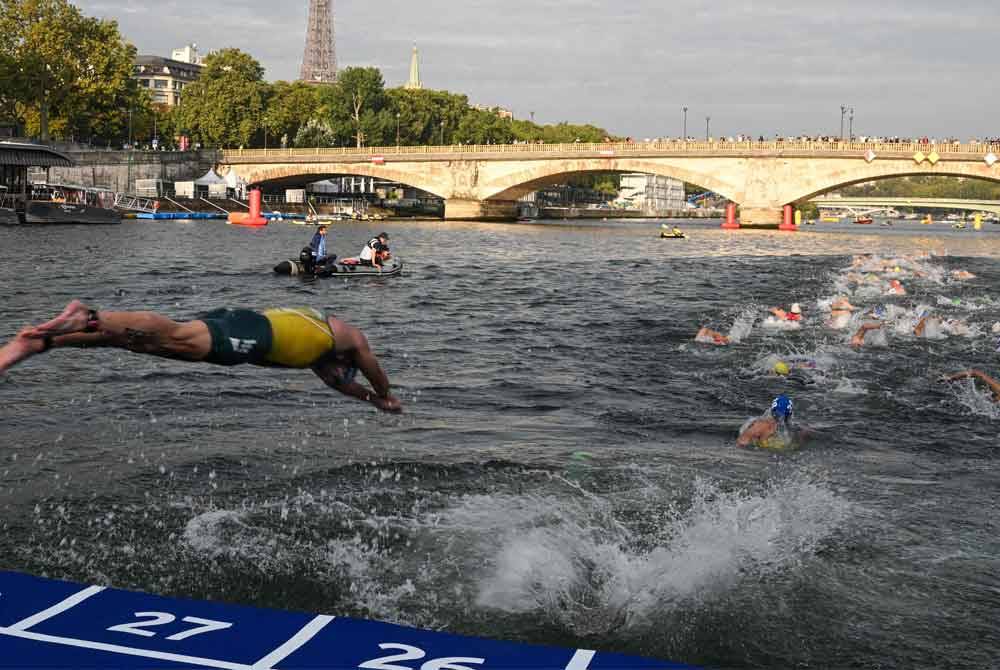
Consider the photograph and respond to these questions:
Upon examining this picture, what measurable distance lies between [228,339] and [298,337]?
0.49 m

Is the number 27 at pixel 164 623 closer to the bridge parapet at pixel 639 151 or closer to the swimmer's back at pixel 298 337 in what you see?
the swimmer's back at pixel 298 337

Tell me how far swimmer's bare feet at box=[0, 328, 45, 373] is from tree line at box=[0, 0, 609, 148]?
82.4m

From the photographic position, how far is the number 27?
6098mm

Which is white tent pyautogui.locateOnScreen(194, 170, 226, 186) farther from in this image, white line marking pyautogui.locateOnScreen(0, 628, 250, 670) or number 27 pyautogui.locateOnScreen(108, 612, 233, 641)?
white line marking pyautogui.locateOnScreen(0, 628, 250, 670)

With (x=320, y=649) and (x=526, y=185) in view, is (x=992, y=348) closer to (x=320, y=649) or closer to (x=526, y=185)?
(x=320, y=649)

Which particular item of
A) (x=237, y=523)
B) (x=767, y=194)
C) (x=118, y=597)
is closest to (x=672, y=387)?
(x=237, y=523)

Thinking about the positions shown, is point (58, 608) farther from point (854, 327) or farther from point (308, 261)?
point (308, 261)

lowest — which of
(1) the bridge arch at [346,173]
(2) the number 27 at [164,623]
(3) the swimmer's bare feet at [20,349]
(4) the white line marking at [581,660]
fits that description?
(4) the white line marking at [581,660]

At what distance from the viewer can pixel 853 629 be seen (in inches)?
299

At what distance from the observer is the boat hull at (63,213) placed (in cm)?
6109

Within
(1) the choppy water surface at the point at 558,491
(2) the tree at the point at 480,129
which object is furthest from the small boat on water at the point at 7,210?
(2) the tree at the point at 480,129

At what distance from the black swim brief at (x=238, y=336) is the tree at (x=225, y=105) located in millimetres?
102553

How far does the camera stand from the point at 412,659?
235 inches

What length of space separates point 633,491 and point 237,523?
12.5 feet
